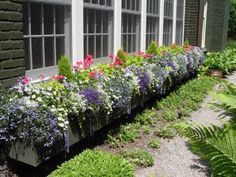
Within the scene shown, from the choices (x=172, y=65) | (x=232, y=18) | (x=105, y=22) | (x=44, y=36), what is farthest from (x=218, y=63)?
(x=232, y=18)

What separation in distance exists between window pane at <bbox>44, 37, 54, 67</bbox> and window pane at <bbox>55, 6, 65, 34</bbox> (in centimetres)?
22

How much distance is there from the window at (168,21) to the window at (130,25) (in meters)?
2.09

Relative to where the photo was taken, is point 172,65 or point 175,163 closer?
point 175,163

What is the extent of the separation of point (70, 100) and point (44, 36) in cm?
148

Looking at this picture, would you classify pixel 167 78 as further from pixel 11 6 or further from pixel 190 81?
pixel 11 6

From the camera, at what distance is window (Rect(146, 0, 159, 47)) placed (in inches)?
337

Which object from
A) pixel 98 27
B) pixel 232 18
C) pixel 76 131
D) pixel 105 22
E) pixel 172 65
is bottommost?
pixel 76 131

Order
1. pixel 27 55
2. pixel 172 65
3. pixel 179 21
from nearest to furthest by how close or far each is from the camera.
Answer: pixel 27 55 → pixel 172 65 → pixel 179 21

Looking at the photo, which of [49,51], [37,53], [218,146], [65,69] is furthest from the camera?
[49,51]

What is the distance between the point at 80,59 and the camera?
5633mm

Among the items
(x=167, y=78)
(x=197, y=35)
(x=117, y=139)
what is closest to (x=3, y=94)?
(x=117, y=139)

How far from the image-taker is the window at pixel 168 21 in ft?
32.4

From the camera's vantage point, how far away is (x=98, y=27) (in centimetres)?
640

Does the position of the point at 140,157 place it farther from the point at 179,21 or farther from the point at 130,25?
the point at 179,21
